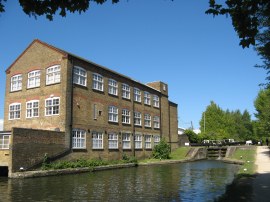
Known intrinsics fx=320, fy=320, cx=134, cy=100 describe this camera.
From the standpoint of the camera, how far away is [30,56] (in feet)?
115

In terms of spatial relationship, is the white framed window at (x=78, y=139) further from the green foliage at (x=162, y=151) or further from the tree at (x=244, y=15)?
the tree at (x=244, y=15)

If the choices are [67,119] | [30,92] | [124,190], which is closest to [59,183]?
[124,190]

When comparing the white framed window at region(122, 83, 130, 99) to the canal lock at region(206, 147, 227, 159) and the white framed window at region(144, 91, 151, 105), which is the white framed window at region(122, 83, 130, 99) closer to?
the white framed window at region(144, 91, 151, 105)

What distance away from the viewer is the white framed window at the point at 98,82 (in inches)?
1393

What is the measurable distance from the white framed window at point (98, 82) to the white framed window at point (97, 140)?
5114 millimetres

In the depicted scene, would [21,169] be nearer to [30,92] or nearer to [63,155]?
[63,155]

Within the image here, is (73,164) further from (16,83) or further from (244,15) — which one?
(244,15)

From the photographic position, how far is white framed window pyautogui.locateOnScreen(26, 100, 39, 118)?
109 feet

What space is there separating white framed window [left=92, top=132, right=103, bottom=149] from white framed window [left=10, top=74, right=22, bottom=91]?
9866 millimetres

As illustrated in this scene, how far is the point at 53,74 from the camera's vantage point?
3272 cm

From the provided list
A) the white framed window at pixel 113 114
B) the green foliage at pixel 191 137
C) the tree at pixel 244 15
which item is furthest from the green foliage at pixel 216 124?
the tree at pixel 244 15

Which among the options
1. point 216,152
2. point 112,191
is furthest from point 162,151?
point 112,191

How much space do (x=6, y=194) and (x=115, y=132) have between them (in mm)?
22027

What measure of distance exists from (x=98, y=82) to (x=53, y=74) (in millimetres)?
5441
